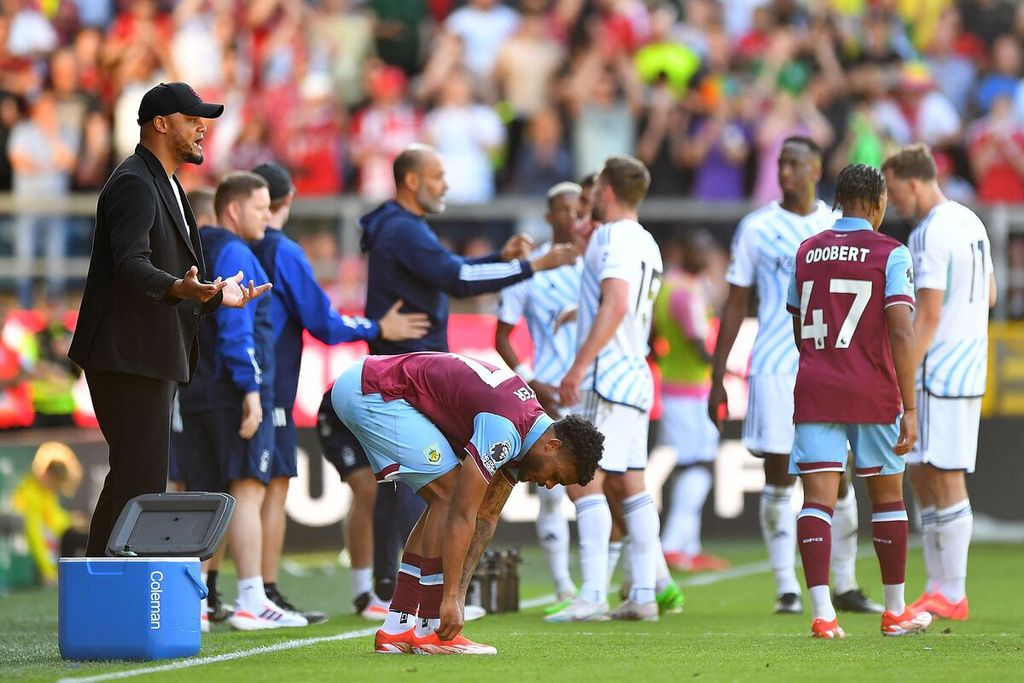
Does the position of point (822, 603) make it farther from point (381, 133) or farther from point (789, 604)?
point (381, 133)

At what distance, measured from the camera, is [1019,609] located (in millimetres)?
10078

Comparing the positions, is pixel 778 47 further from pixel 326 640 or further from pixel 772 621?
pixel 326 640

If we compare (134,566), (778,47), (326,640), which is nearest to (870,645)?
(326,640)

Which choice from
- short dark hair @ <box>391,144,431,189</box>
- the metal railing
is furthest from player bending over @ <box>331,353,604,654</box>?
the metal railing

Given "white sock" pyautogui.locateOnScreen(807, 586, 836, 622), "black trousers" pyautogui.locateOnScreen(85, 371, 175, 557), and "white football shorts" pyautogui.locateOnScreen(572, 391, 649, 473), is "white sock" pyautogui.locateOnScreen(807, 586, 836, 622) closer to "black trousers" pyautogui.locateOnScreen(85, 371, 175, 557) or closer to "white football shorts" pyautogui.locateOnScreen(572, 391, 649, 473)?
"white football shorts" pyautogui.locateOnScreen(572, 391, 649, 473)

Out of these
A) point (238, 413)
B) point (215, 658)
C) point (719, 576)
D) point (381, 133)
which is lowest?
point (719, 576)

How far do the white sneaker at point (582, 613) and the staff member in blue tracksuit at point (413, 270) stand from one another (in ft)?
3.00

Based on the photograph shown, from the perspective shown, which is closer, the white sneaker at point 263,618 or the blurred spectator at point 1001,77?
the white sneaker at point 263,618

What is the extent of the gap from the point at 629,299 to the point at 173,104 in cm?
289

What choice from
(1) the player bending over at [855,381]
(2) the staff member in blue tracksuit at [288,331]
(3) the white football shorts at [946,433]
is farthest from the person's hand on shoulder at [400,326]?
(3) the white football shorts at [946,433]

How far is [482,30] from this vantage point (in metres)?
19.5

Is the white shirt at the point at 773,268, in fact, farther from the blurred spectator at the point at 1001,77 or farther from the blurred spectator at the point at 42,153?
the blurred spectator at the point at 1001,77

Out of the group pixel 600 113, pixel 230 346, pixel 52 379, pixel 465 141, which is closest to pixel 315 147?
pixel 465 141

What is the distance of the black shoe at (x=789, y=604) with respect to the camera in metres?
9.80
